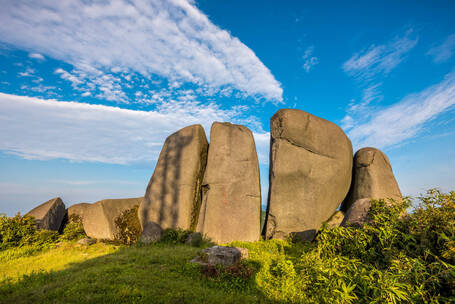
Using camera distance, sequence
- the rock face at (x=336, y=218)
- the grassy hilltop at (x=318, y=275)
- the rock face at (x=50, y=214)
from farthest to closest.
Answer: the rock face at (x=336, y=218)
the rock face at (x=50, y=214)
the grassy hilltop at (x=318, y=275)

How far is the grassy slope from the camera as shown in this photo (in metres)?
5.29

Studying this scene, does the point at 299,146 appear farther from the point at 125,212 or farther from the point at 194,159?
the point at 125,212

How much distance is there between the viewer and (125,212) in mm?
14039

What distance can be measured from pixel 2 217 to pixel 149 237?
722 cm

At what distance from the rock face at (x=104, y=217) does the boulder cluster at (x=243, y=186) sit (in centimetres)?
5

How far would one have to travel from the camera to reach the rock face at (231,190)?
506 inches

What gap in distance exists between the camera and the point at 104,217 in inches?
530

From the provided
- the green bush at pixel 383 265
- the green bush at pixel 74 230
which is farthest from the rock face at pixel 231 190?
the green bush at pixel 74 230

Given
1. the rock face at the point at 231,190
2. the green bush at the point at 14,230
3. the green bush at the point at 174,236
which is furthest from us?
the rock face at the point at 231,190

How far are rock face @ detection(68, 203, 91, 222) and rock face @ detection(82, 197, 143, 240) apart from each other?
4.42 ft

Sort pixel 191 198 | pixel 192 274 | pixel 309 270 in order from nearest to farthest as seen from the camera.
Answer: pixel 309 270 < pixel 192 274 < pixel 191 198

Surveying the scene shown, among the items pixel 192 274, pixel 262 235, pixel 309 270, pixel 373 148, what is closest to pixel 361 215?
pixel 309 270

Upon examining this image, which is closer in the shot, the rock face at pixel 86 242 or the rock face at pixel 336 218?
the rock face at pixel 86 242

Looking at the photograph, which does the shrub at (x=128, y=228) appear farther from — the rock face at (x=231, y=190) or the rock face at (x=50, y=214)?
the rock face at (x=50, y=214)
